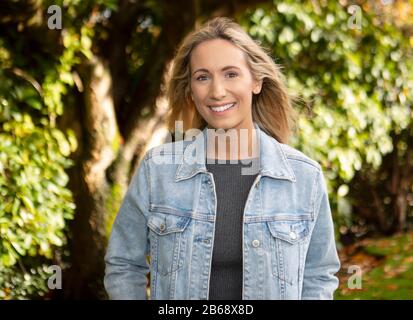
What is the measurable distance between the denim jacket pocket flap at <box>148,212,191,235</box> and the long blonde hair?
0.47m

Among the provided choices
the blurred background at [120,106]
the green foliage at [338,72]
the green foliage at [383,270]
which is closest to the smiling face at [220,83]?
the blurred background at [120,106]

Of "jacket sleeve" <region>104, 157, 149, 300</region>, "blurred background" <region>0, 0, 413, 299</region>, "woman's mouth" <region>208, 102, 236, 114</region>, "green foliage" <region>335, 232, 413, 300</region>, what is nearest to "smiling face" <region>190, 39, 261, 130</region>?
"woman's mouth" <region>208, 102, 236, 114</region>

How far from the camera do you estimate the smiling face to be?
2369mm

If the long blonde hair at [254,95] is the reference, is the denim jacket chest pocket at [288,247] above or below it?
below

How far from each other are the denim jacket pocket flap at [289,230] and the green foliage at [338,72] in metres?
3.57

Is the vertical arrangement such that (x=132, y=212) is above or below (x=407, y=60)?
below

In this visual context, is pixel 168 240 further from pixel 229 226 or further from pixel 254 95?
pixel 254 95

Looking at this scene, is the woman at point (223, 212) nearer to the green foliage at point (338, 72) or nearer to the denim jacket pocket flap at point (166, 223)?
the denim jacket pocket flap at point (166, 223)

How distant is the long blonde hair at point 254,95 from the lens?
8.26 ft

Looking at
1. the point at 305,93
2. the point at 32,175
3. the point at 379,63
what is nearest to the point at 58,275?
the point at 32,175

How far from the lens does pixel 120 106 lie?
5809 mm

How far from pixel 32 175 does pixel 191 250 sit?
232 centimetres

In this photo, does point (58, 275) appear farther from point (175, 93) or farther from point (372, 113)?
point (372, 113)

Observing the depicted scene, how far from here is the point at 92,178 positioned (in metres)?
5.17
